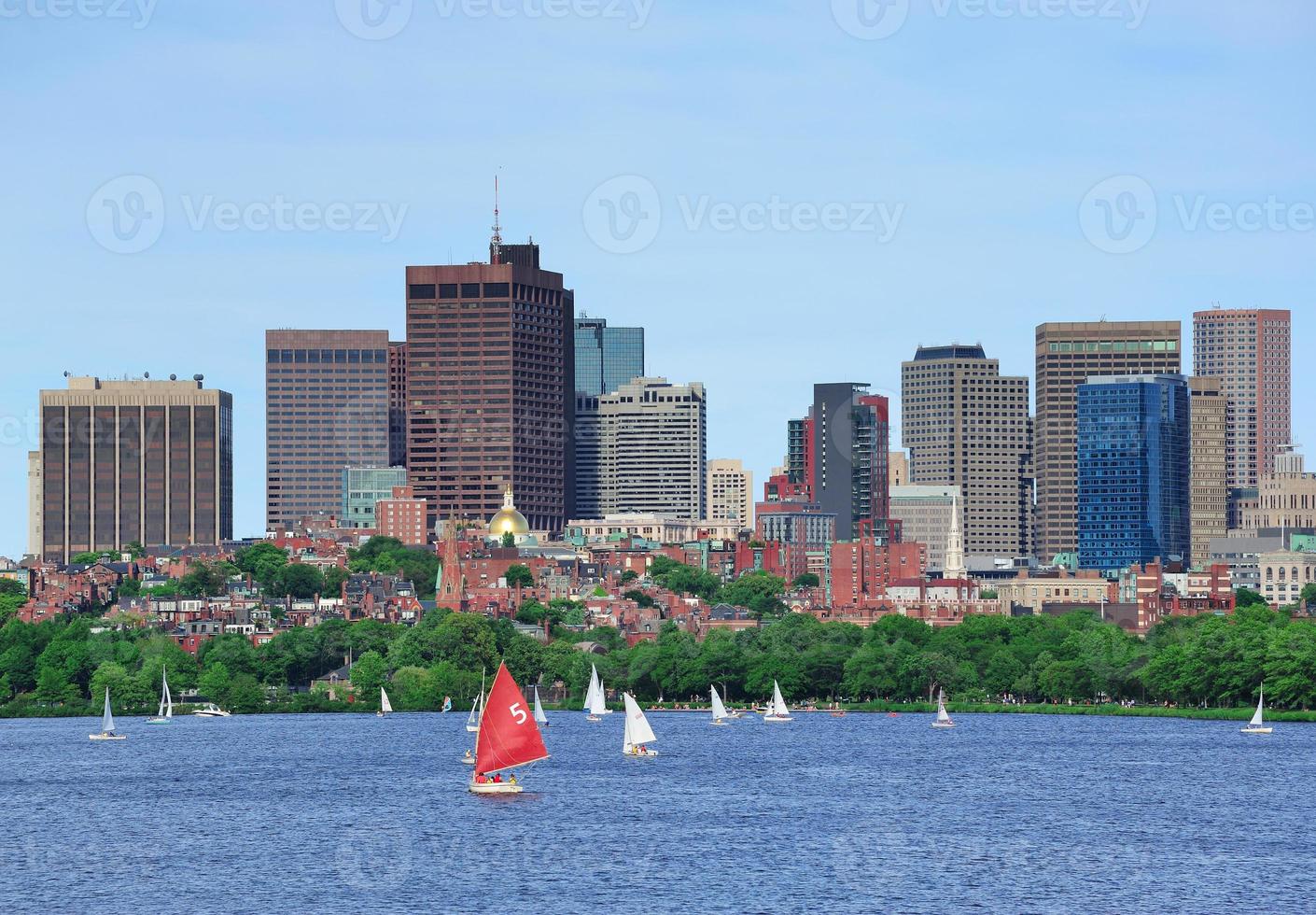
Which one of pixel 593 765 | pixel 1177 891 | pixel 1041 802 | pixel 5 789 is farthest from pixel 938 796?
pixel 5 789

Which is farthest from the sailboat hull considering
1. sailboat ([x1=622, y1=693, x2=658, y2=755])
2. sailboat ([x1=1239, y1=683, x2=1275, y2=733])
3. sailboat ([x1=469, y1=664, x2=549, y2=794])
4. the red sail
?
sailboat ([x1=1239, y1=683, x2=1275, y2=733])

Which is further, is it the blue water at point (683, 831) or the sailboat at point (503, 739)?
the sailboat at point (503, 739)

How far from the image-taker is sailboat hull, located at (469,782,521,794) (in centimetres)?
14950

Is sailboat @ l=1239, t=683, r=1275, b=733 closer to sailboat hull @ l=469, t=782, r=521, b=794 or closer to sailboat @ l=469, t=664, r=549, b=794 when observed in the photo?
sailboat @ l=469, t=664, r=549, b=794

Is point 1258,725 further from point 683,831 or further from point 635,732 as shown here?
point 683,831

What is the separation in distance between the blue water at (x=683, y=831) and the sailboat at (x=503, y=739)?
6.64 feet

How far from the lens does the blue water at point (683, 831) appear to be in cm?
10831

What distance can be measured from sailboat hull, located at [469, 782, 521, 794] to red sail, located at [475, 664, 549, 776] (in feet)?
4.03

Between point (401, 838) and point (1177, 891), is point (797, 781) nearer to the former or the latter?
point (401, 838)

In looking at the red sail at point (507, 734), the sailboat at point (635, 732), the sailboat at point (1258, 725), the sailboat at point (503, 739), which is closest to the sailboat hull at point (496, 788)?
the sailboat at point (503, 739)

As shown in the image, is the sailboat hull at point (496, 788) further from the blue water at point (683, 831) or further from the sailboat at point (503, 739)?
the blue water at point (683, 831)

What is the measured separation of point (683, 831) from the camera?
430 feet

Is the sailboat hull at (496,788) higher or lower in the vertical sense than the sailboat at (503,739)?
lower

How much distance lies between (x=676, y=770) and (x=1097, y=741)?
40373 mm
